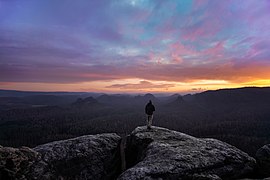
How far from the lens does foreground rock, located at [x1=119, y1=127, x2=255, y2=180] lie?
67.8 ft

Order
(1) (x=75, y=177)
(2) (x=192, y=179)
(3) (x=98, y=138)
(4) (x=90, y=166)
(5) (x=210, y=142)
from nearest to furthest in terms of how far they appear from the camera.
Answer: (2) (x=192, y=179) → (1) (x=75, y=177) → (4) (x=90, y=166) → (5) (x=210, y=142) → (3) (x=98, y=138)

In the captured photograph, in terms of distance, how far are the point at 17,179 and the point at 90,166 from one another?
29.1 feet

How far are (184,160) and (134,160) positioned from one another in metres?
11.4

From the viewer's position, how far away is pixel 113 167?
1233 inches

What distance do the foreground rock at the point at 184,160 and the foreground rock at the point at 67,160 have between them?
432 centimetres

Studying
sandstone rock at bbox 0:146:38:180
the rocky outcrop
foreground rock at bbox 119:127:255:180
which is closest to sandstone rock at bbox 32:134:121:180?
sandstone rock at bbox 0:146:38:180

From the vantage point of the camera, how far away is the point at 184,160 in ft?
74.9

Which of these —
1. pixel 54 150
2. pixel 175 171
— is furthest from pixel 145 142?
pixel 54 150

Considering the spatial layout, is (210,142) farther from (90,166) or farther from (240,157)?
(90,166)

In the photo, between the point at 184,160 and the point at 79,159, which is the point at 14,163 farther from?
the point at 184,160

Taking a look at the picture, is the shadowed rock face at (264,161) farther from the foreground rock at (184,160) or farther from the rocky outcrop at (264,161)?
the foreground rock at (184,160)

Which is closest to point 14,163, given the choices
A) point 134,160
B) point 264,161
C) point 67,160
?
point 67,160

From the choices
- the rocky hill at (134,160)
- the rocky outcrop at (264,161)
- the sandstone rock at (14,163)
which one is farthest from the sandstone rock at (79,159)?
the rocky outcrop at (264,161)

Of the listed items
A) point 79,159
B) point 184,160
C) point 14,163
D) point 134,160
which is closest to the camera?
point 14,163
